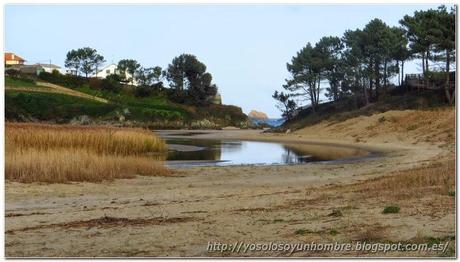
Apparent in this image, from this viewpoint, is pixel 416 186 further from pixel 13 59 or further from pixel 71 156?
pixel 13 59

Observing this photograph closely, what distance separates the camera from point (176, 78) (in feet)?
Result: 356

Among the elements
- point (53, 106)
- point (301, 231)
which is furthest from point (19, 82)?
point (301, 231)

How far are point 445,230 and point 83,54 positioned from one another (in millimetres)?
119074

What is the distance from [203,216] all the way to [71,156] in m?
9.05

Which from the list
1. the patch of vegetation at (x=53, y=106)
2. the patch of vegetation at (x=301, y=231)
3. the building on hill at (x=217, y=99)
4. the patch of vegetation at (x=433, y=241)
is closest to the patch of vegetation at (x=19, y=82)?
the patch of vegetation at (x=53, y=106)

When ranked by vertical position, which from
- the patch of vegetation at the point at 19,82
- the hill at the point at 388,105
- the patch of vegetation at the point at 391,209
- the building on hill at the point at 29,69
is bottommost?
the patch of vegetation at the point at 391,209

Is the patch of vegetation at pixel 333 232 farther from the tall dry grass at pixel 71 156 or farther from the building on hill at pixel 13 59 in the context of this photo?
the building on hill at pixel 13 59

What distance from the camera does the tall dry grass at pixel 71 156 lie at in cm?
1575

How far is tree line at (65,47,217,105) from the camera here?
106600 mm

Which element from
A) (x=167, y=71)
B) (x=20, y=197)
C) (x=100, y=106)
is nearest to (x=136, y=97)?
(x=167, y=71)

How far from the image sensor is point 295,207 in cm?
1040

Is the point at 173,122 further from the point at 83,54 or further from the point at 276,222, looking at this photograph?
the point at 276,222

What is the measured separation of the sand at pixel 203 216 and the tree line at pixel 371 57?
99.0 feet

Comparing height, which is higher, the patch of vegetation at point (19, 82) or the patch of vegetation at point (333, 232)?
the patch of vegetation at point (19, 82)
